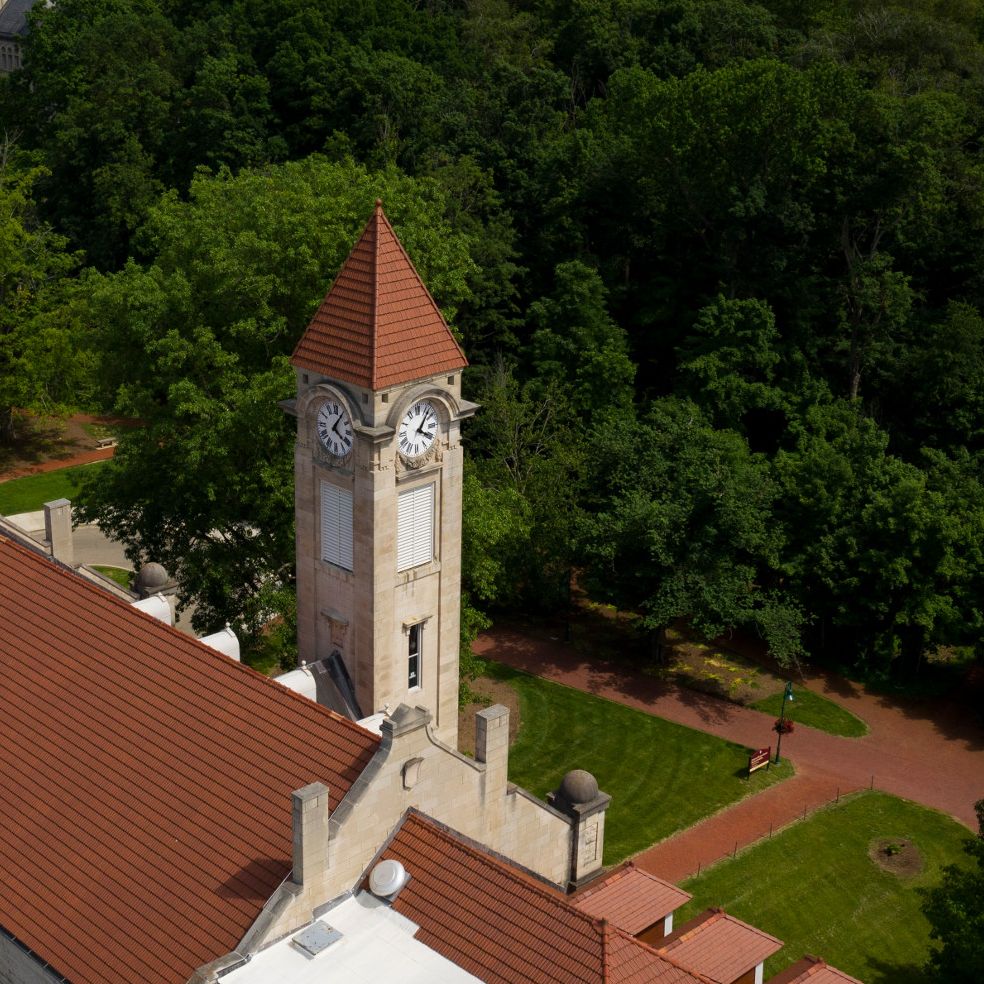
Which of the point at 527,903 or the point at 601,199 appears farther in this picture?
the point at 601,199

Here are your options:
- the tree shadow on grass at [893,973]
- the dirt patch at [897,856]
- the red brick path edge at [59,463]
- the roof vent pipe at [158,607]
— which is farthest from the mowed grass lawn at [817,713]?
the red brick path edge at [59,463]

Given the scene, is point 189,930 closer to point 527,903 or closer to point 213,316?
point 527,903

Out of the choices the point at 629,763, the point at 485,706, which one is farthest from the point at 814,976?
the point at 485,706

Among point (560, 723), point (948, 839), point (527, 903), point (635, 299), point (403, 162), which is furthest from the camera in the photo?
point (403, 162)

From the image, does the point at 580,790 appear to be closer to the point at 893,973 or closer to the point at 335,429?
the point at 335,429

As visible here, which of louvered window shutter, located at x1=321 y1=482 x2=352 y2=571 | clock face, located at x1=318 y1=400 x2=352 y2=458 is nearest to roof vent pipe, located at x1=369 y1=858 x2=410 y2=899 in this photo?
louvered window shutter, located at x1=321 y1=482 x2=352 y2=571

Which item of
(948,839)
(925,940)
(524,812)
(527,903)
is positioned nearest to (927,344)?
(948,839)

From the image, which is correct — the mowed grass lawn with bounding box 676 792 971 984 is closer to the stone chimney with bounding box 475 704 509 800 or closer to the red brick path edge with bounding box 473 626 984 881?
the red brick path edge with bounding box 473 626 984 881
